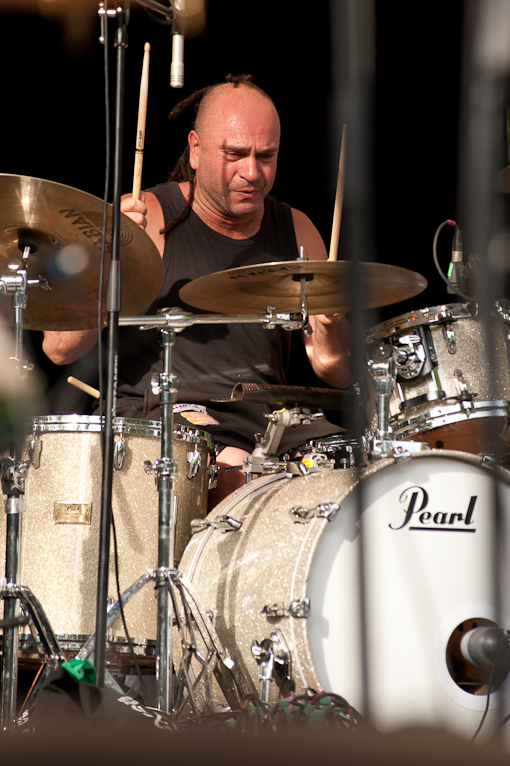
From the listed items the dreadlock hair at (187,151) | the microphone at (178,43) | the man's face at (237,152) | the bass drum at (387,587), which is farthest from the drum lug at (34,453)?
the man's face at (237,152)

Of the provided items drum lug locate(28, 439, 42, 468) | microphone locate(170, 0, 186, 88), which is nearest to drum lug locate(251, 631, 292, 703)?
drum lug locate(28, 439, 42, 468)

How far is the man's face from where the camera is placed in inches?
105

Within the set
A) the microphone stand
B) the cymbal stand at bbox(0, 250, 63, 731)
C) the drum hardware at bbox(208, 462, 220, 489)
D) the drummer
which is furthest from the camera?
the drummer

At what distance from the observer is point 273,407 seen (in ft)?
8.25

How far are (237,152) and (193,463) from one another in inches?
43.5

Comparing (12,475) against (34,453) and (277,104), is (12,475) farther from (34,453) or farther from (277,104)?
(277,104)

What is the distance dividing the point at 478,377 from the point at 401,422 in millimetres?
234

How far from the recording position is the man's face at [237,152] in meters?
2.66

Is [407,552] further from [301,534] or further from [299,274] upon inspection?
[299,274]

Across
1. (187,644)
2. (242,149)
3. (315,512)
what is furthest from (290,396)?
(242,149)

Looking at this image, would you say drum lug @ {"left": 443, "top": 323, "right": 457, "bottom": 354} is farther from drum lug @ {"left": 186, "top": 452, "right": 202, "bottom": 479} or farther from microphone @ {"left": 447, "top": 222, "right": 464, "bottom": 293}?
drum lug @ {"left": 186, "top": 452, "right": 202, "bottom": 479}

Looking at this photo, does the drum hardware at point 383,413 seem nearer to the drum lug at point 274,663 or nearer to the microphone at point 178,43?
the drum lug at point 274,663

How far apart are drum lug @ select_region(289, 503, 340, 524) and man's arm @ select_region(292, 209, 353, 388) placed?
74cm

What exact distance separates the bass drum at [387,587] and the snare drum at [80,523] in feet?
1.01
